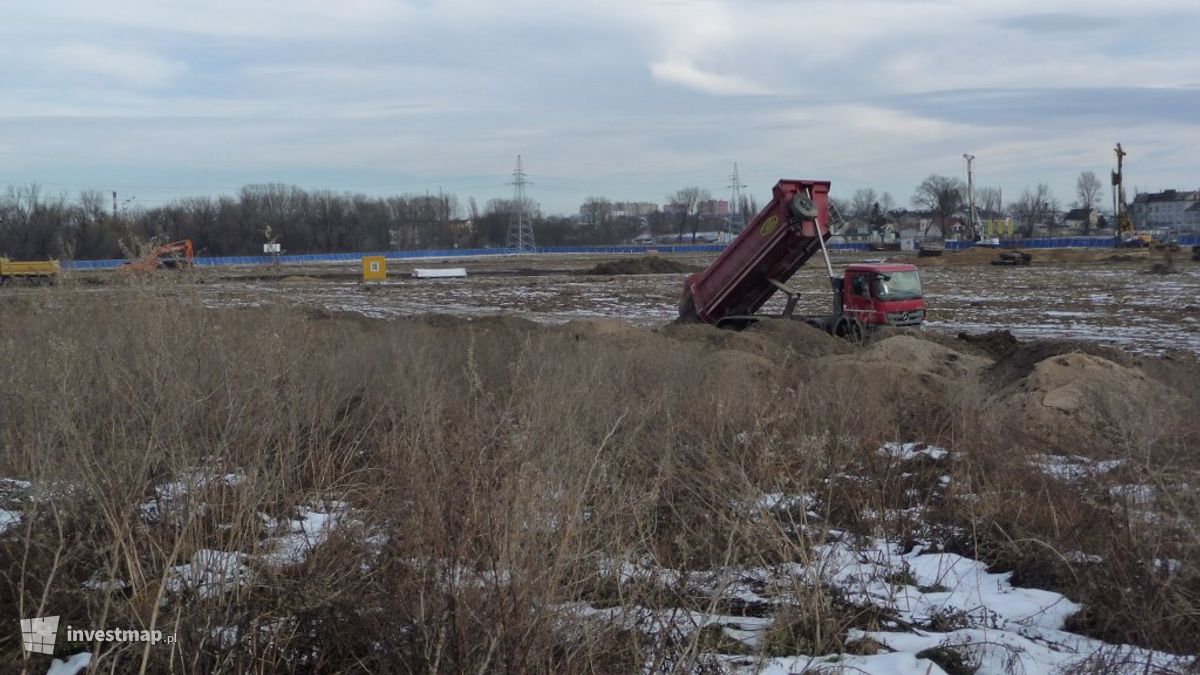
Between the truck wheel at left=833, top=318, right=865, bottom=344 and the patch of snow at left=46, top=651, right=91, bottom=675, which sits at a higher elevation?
the truck wheel at left=833, top=318, right=865, bottom=344

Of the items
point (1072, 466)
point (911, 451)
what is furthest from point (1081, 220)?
point (1072, 466)

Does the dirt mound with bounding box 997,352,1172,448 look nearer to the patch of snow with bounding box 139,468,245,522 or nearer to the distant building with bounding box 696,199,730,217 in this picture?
the patch of snow with bounding box 139,468,245,522

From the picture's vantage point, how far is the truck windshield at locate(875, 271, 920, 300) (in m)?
21.3

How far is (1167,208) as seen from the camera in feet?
608

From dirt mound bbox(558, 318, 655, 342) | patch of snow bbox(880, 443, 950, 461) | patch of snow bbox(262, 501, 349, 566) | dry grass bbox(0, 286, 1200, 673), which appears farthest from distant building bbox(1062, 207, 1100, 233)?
patch of snow bbox(262, 501, 349, 566)

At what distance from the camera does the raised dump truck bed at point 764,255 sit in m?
20.0

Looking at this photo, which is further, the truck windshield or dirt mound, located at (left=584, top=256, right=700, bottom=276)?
dirt mound, located at (left=584, top=256, right=700, bottom=276)

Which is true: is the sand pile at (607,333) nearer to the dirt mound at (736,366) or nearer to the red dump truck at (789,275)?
the dirt mound at (736,366)

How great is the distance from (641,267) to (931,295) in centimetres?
2473

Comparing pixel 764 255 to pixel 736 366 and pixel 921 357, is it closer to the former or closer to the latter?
pixel 921 357

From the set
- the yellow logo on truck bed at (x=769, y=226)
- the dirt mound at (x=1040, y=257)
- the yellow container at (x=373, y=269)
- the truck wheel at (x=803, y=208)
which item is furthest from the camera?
the dirt mound at (x=1040, y=257)

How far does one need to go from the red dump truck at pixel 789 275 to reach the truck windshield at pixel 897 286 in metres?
0.02

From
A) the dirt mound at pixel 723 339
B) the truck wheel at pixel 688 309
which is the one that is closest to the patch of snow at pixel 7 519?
the dirt mound at pixel 723 339

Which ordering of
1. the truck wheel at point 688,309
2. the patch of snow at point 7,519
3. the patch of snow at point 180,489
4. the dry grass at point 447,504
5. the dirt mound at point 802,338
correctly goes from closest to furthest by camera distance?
the dry grass at point 447,504 < the patch of snow at point 180,489 < the patch of snow at point 7,519 < the dirt mound at point 802,338 < the truck wheel at point 688,309
